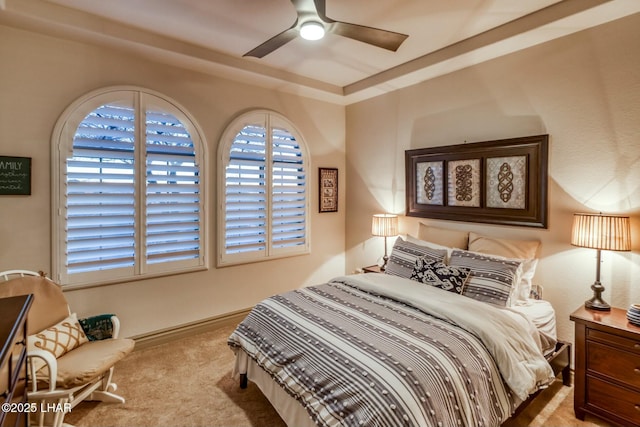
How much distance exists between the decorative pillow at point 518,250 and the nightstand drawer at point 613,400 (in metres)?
0.69

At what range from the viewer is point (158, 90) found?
122 inches

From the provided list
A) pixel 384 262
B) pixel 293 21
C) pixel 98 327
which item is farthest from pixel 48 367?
pixel 384 262

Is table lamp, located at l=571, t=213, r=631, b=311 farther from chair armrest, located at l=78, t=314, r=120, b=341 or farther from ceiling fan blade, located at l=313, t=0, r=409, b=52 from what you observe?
chair armrest, located at l=78, t=314, r=120, b=341

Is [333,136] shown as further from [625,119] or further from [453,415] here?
→ [453,415]

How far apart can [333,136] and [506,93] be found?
7.19ft

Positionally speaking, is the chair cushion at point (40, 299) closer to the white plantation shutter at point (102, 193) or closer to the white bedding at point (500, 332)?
the white plantation shutter at point (102, 193)

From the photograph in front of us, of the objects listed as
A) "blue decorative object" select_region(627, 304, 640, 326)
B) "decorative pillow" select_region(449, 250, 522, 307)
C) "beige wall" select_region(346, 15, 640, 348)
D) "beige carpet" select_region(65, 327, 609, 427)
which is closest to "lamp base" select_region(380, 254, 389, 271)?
"beige wall" select_region(346, 15, 640, 348)

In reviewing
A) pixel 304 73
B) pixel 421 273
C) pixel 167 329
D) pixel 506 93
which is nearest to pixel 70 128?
pixel 167 329

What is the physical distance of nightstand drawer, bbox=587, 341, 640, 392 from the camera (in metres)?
1.93

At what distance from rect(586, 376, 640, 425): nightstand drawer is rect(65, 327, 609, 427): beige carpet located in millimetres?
143

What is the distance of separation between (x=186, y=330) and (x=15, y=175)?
6.54 feet

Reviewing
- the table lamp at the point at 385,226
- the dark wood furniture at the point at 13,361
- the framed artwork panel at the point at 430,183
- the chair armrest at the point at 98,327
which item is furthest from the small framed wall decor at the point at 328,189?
the dark wood furniture at the point at 13,361

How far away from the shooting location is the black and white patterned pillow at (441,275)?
256cm

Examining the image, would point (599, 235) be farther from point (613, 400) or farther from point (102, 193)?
point (102, 193)
